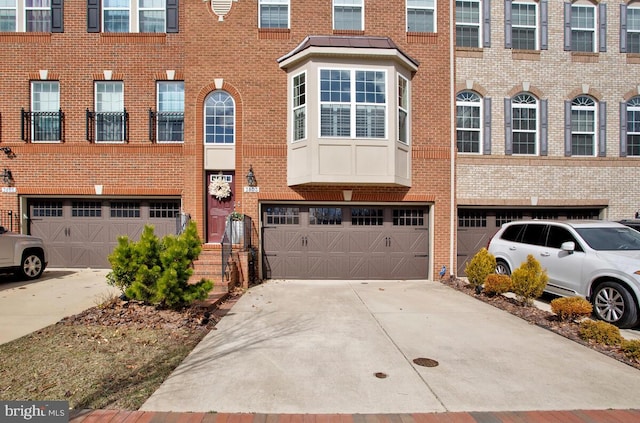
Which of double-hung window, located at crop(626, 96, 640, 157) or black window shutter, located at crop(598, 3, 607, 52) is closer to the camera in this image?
black window shutter, located at crop(598, 3, 607, 52)

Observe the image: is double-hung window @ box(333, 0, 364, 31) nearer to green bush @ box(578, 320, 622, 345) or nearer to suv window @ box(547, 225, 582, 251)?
suv window @ box(547, 225, 582, 251)

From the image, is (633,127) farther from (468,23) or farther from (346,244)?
(346,244)

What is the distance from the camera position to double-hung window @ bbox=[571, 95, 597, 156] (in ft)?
40.0

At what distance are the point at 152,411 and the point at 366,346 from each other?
292 cm

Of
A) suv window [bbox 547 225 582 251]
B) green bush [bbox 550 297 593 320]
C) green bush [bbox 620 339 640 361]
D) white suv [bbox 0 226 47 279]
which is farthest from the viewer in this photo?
white suv [bbox 0 226 47 279]

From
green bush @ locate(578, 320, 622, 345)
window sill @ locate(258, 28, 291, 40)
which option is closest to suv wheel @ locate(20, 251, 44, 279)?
window sill @ locate(258, 28, 291, 40)

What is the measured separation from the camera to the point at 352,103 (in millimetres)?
10594

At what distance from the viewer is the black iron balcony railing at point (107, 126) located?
11969mm

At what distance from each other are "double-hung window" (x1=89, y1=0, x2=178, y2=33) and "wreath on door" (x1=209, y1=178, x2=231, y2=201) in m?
5.21

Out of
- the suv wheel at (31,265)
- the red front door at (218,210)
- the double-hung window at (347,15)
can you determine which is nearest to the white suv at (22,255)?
the suv wheel at (31,265)

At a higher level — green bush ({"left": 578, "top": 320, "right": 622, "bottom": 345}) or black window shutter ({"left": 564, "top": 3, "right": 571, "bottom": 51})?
black window shutter ({"left": 564, "top": 3, "right": 571, "bottom": 51})

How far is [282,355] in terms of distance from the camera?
4992 millimetres

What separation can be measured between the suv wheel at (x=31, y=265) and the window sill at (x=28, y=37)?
6.94 meters

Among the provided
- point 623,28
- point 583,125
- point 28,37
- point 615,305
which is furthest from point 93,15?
point 623,28
